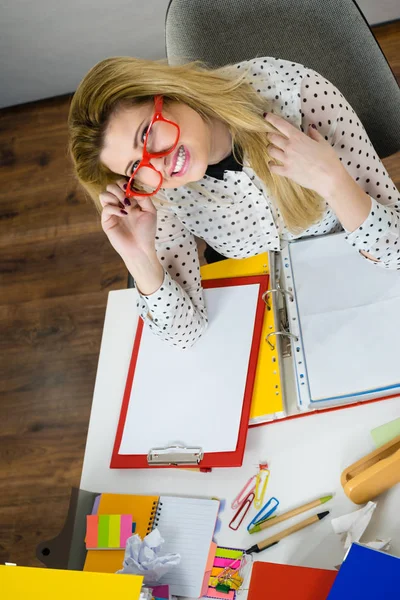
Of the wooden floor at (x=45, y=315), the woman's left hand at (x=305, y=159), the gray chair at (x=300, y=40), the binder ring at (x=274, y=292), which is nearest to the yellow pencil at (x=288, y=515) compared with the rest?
the binder ring at (x=274, y=292)

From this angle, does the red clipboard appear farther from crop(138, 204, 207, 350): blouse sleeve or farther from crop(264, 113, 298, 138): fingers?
crop(264, 113, 298, 138): fingers

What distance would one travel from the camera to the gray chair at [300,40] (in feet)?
4.53

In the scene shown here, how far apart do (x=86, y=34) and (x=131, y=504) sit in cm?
204

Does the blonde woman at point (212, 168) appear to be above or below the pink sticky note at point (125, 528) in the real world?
above

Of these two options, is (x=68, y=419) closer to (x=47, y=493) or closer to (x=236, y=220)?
(x=47, y=493)

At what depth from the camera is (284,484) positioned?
1.15 m

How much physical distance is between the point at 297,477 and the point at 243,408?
16 centimetres

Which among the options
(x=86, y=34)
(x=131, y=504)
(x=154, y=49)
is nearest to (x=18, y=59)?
(x=86, y=34)

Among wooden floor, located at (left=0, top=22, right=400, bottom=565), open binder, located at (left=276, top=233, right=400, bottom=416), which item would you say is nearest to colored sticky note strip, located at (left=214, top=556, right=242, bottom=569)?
open binder, located at (left=276, top=233, right=400, bottom=416)

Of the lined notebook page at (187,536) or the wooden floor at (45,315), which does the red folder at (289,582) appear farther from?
the wooden floor at (45,315)

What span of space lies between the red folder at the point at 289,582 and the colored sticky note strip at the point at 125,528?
279 mm

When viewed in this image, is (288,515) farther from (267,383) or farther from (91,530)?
(91,530)

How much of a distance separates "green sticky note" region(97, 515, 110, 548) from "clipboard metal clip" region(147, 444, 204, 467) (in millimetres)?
126

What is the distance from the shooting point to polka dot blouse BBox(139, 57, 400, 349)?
1.25 meters
